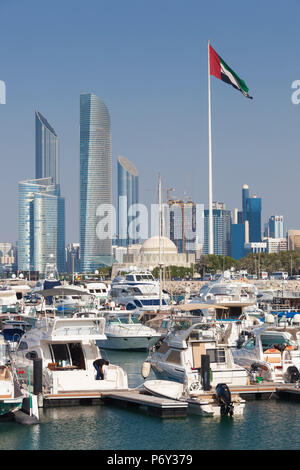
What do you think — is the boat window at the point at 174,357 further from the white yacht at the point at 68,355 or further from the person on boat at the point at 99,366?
the person on boat at the point at 99,366

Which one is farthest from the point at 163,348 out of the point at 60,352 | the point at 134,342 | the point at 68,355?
the point at 134,342

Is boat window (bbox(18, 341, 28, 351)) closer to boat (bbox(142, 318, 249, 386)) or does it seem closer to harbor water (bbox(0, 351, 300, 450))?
harbor water (bbox(0, 351, 300, 450))

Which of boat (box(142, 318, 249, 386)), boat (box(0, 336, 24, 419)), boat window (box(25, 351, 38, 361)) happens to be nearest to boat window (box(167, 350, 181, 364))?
boat (box(142, 318, 249, 386))

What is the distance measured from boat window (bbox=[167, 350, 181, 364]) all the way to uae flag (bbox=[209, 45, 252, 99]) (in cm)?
4457

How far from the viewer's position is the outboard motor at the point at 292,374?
2561cm

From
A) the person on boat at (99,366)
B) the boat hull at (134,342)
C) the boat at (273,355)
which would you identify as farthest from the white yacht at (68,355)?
the boat hull at (134,342)

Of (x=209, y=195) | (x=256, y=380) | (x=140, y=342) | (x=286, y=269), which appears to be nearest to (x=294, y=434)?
(x=256, y=380)

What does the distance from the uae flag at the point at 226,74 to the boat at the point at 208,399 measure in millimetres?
46898

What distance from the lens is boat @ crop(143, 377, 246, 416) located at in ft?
Answer: 73.0

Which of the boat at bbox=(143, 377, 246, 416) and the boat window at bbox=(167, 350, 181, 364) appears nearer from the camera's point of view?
the boat at bbox=(143, 377, 246, 416)

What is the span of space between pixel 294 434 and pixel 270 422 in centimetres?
130
